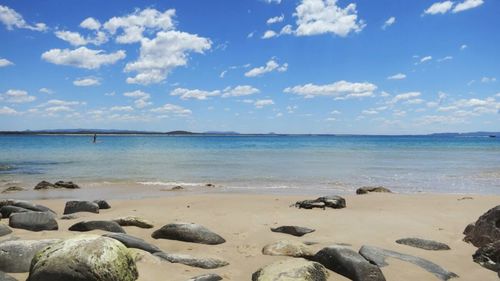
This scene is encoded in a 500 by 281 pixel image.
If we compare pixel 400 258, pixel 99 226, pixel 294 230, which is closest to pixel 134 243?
pixel 99 226

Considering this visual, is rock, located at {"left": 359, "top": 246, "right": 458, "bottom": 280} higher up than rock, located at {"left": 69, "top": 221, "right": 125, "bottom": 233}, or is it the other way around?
rock, located at {"left": 69, "top": 221, "right": 125, "bottom": 233}

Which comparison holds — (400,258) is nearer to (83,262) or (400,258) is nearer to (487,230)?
(487,230)

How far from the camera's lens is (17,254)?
5.20 m

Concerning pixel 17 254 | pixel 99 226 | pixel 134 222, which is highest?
pixel 17 254

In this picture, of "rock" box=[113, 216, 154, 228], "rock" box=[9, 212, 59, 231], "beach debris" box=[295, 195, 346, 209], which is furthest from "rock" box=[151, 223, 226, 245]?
"beach debris" box=[295, 195, 346, 209]

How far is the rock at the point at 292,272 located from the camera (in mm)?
4867

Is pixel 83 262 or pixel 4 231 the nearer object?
pixel 83 262

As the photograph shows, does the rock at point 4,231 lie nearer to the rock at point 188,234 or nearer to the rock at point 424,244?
the rock at point 188,234

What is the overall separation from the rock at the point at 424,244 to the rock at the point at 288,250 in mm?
2048

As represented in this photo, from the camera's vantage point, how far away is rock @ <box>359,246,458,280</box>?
5977 millimetres

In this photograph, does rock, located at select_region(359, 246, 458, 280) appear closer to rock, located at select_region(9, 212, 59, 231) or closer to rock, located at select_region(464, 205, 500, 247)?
rock, located at select_region(464, 205, 500, 247)

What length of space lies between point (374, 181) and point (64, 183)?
12974 millimetres

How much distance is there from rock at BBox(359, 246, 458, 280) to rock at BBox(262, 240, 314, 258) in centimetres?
81

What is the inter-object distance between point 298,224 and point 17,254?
210 inches
